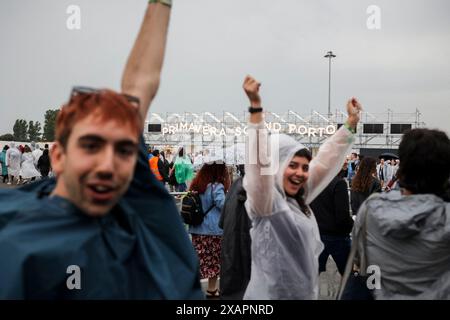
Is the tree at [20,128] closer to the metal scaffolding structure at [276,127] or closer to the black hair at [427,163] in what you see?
the metal scaffolding structure at [276,127]

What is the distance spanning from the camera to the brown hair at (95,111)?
4.44ft

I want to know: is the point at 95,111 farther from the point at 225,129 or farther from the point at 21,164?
the point at 225,129

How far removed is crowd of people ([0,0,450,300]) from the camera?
1.31m

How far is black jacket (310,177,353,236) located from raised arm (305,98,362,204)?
182 cm

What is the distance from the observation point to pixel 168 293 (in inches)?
55.2

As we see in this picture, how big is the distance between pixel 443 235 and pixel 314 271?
78 cm

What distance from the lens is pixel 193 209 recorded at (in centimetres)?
548

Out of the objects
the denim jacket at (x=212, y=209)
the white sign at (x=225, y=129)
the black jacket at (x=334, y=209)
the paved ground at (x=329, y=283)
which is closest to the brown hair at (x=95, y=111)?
the black jacket at (x=334, y=209)

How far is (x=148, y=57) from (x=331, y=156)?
5.49ft

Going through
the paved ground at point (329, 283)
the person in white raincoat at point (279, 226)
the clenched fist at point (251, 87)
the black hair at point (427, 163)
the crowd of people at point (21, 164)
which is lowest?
the paved ground at point (329, 283)

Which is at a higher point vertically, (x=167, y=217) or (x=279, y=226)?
(x=167, y=217)

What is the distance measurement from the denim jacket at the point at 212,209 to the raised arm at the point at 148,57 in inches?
152

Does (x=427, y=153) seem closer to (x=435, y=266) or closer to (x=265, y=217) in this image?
(x=435, y=266)


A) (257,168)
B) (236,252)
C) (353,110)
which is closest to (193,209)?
(236,252)
